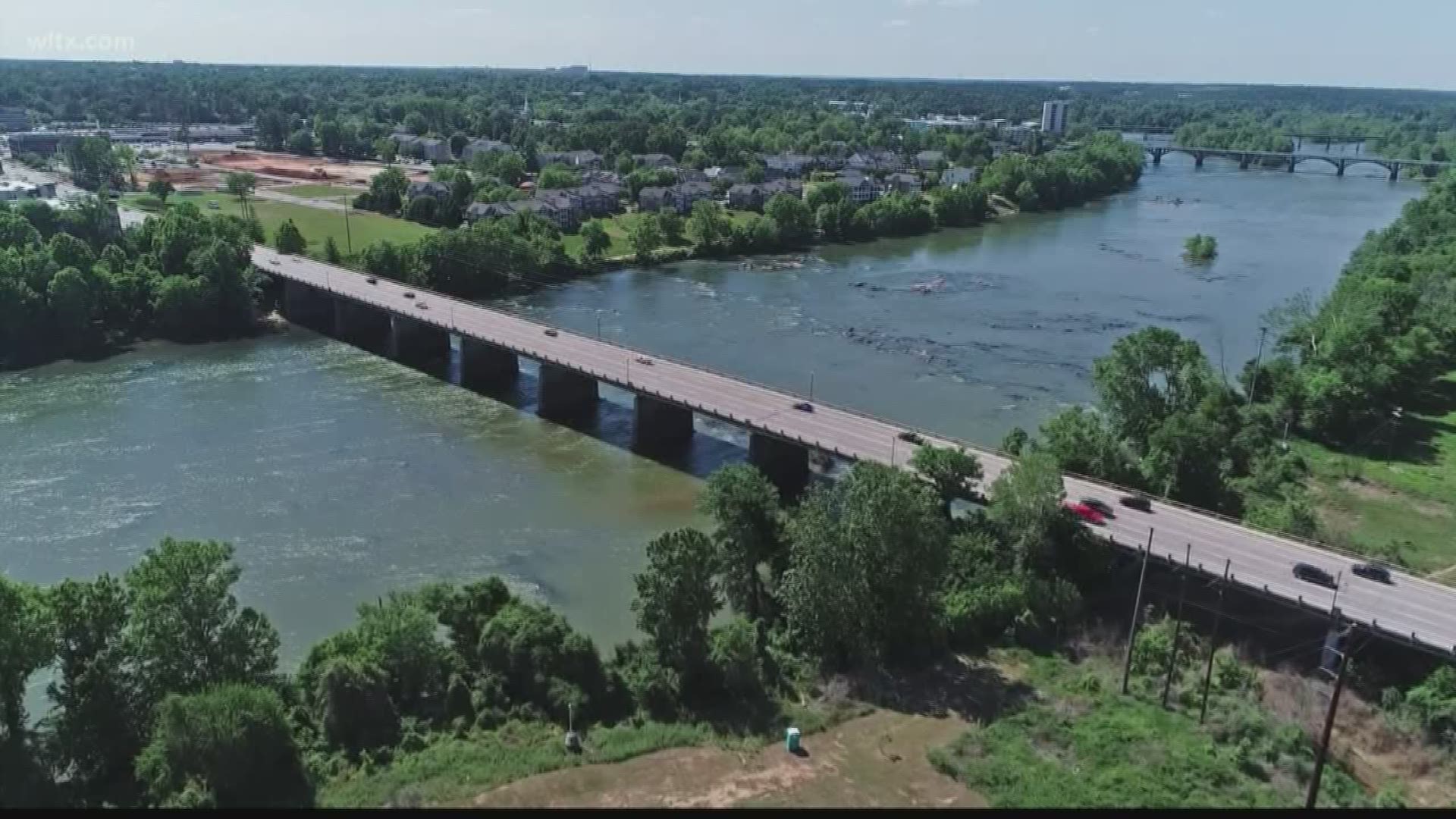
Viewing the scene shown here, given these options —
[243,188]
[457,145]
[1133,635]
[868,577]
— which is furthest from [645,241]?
[457,145]

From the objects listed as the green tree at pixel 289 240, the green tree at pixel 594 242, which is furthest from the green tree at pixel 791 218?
the green tree at pixel 289 240

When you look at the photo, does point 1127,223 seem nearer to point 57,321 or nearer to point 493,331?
point 493,331

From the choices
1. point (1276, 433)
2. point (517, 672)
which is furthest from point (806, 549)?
point (1276, 433)

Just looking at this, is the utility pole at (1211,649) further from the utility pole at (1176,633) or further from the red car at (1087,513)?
the red car at (1087,513)

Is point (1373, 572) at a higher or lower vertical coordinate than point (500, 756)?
higher

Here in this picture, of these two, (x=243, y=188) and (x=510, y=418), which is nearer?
(x=510, y=418)

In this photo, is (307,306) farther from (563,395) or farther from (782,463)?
(782,463)
